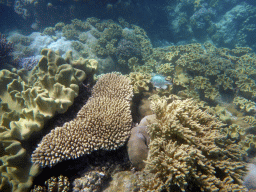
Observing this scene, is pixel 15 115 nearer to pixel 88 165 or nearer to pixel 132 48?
pixel 88 165

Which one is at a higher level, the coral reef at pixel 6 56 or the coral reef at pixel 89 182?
the coral reef at pixel 6 56

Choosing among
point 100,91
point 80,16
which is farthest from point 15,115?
point 80,16

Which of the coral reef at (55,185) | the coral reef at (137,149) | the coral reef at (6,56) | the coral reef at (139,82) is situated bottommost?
the coral reef at (55,185)

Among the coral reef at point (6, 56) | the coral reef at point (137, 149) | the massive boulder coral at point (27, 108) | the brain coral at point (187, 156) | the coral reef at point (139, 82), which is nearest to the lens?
the brain coral at point (187, 156)

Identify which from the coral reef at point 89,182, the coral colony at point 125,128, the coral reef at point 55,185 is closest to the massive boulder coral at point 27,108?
the coral colony at point 125,128

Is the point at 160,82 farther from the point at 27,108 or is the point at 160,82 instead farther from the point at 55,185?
the point at 55,185

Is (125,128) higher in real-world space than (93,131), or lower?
higher

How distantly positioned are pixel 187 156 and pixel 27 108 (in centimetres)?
379

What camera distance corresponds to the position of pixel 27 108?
3.59m

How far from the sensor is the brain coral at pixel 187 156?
7.93 feet

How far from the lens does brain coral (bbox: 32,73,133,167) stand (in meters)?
2.82

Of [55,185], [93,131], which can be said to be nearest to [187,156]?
[93,131]

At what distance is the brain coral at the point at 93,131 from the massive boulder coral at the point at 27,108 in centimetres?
39

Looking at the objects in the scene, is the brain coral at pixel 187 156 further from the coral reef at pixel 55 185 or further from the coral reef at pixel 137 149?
the coral reef at pixel 55 185
